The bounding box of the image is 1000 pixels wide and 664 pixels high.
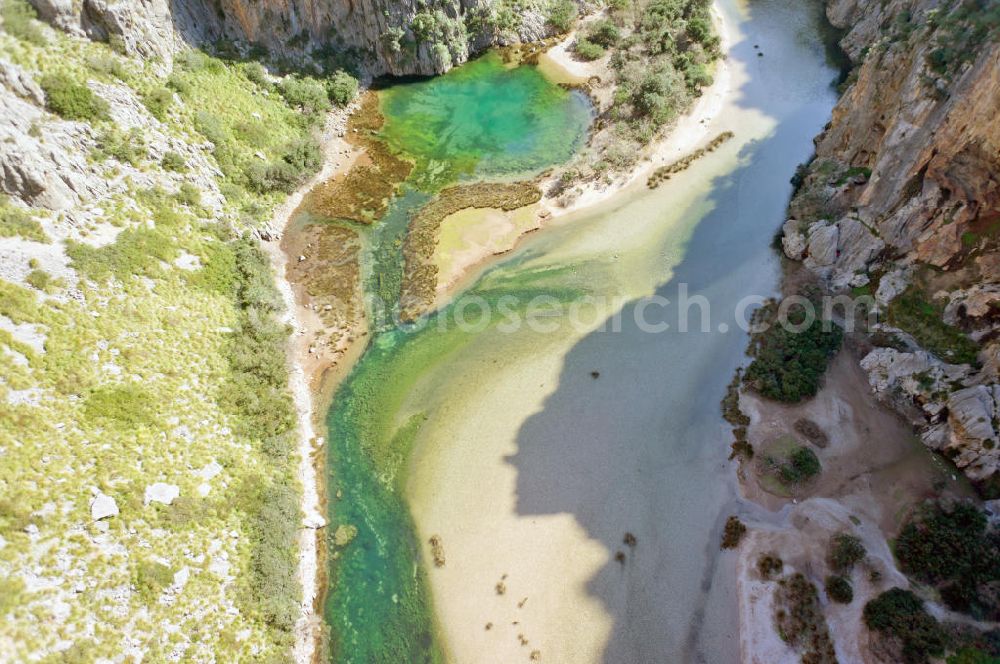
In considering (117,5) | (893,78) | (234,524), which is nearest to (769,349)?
(893,78)

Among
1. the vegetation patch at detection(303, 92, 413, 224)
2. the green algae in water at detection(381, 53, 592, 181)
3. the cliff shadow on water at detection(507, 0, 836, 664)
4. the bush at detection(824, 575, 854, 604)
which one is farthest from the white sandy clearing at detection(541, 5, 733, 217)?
the bush at detection(824, 575, 854, 604)

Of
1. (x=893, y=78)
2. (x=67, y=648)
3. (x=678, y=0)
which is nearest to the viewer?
(x=67, y=648)

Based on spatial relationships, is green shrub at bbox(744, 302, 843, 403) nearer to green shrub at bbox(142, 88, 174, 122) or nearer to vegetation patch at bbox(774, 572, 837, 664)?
vegetation patch at bbox(774, 572, 837, 664)

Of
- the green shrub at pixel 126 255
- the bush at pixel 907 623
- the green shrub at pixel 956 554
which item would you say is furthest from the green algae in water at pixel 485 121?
the bush at pixel 907 623

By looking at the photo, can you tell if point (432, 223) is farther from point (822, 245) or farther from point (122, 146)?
point (822, 245)

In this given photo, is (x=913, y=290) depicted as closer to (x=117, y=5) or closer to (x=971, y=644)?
(x=971, y=644)

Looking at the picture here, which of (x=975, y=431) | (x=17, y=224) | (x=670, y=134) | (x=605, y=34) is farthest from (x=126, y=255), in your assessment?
(x=605, y=34)
